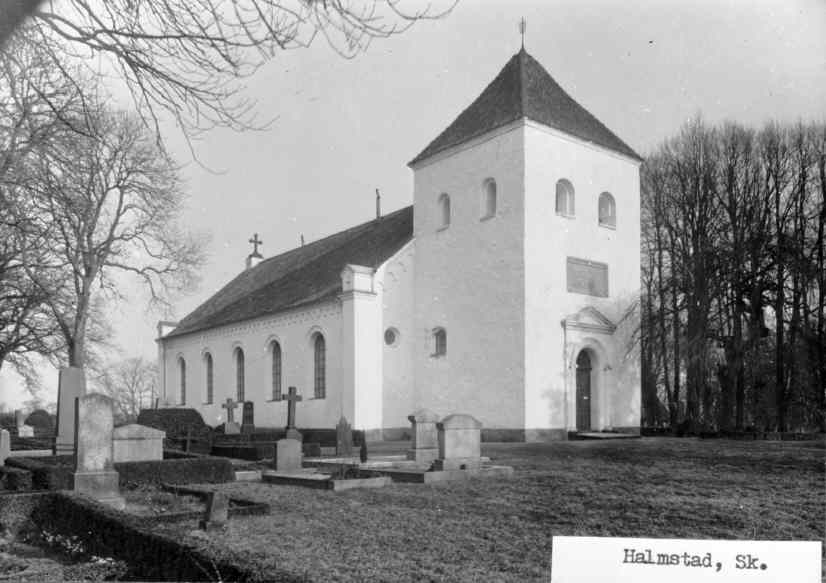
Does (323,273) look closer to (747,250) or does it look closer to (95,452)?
(95,452)

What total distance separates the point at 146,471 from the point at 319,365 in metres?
11.6

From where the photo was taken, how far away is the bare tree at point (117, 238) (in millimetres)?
6070

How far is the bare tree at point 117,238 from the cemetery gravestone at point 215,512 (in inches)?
82.3

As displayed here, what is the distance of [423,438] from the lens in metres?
13.4

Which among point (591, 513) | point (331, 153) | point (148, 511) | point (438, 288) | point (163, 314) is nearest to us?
point (331, 153)

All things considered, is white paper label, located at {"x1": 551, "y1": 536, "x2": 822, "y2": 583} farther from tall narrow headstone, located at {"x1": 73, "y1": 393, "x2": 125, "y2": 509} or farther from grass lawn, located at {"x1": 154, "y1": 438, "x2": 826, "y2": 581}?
tall narrow headstone, located at {"x1": 73, "y1": 393, "x2": 125, "y2": 509}

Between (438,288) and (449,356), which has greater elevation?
(438,288)

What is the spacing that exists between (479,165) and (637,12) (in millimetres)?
11010

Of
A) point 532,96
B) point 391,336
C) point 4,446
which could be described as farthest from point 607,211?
point 4,446

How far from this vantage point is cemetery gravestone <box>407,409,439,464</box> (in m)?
13.2

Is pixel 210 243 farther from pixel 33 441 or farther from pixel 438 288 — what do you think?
pixel 33 441

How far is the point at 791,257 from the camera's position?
6051 millimetres

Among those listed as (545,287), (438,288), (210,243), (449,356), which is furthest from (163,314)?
(438,288)

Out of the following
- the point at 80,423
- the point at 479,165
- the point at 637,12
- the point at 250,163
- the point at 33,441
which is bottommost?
the point at 33,441
